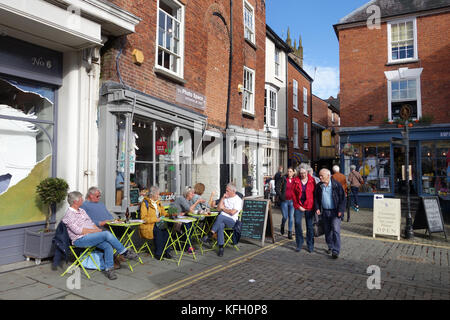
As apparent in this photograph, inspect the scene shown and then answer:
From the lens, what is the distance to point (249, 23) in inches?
549

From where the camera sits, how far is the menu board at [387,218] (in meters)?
8.34

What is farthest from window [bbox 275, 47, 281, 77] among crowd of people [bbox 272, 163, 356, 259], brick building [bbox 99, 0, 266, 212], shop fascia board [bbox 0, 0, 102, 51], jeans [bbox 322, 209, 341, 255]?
shop fascia board [bbox 0, 0, 102, 51]

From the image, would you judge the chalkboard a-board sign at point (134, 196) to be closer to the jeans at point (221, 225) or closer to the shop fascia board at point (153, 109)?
the shop fascia board at point (153, 109)

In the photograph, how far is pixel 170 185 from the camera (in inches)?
351

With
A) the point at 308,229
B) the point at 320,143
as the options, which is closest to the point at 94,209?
the point at 308,229

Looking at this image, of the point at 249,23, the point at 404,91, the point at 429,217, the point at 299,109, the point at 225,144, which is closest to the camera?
the point at 429,217

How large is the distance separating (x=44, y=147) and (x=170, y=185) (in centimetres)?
340

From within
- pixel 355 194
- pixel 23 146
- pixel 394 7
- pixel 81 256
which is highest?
pixel 394 7

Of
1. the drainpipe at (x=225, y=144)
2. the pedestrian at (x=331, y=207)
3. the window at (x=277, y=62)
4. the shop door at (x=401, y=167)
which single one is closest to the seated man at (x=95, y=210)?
the pedestrian at (x=331, y=207)

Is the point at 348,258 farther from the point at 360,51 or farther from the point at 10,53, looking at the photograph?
the point at 360,51

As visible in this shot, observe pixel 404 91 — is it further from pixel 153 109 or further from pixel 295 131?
pixel 153 109

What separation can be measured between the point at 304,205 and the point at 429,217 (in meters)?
3.81

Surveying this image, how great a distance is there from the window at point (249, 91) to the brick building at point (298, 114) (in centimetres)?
743
